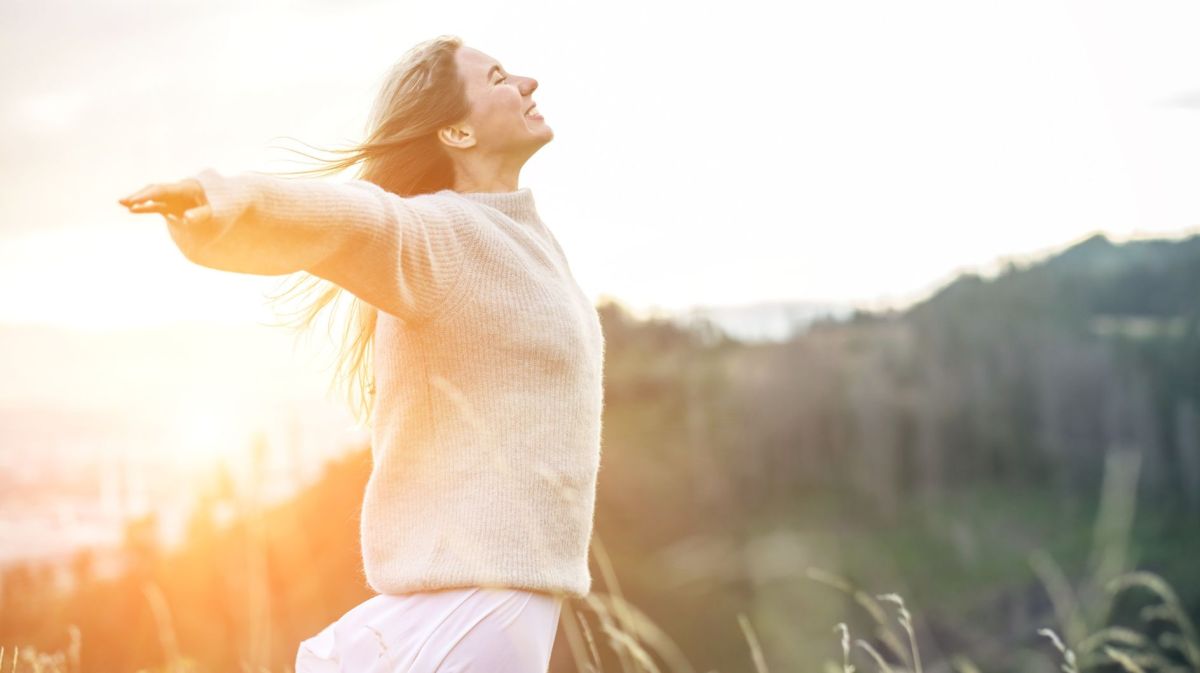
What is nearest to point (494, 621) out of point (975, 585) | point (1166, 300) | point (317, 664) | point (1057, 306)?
point (317, 664)

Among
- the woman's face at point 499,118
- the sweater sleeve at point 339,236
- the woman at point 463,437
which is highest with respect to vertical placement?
the woman's face at point 499,118

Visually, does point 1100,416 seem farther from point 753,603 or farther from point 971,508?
point 753,603

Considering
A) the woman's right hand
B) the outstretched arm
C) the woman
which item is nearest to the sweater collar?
the woman

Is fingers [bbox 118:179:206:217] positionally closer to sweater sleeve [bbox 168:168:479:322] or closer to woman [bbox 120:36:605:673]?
sweater sleeve [bbox 168:168:479:322]

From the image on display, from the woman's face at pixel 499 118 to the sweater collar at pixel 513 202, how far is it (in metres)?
0.10

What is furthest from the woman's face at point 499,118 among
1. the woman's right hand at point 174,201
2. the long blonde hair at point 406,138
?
the woman's right hand at point 174,201

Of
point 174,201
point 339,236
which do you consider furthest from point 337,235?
point 174,201

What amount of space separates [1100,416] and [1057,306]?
17224 millimetres

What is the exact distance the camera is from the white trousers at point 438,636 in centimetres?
169

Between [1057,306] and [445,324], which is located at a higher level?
[445,324]

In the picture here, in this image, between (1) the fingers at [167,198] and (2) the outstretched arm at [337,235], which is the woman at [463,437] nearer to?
(2) the outstretched arm at [337,235]

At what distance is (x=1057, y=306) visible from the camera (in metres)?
94.6

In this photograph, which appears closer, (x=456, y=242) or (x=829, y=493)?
(x=456, y=242)

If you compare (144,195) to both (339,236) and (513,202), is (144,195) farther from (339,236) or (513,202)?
(513,202)
